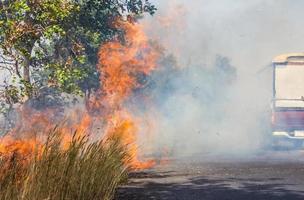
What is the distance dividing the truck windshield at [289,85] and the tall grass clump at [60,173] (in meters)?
15.1

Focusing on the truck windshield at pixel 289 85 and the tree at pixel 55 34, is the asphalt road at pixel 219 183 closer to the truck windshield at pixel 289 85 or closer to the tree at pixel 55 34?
the tree at pixel 55 34

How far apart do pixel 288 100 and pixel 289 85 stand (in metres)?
0.69

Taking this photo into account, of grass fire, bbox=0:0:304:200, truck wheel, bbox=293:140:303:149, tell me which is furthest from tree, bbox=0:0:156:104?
truck wheel, bbox=293:140:303:149

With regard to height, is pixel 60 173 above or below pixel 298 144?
below

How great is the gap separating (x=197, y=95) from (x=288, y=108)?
24.4 metres

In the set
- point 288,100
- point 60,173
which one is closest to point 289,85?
point 288,100

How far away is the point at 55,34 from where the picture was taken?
68.1 ft

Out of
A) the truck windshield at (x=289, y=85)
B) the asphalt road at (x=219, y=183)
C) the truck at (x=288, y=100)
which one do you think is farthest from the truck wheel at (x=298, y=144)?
the asphalt road at (x=219, y=183)

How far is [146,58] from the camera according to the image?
1135 inches

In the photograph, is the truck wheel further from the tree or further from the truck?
the tree

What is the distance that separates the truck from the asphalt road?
6729 millimetres

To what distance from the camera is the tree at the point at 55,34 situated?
35.0 ft

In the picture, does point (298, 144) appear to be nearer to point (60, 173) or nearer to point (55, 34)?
point (55, 34)

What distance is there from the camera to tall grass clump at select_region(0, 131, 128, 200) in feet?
17.8
